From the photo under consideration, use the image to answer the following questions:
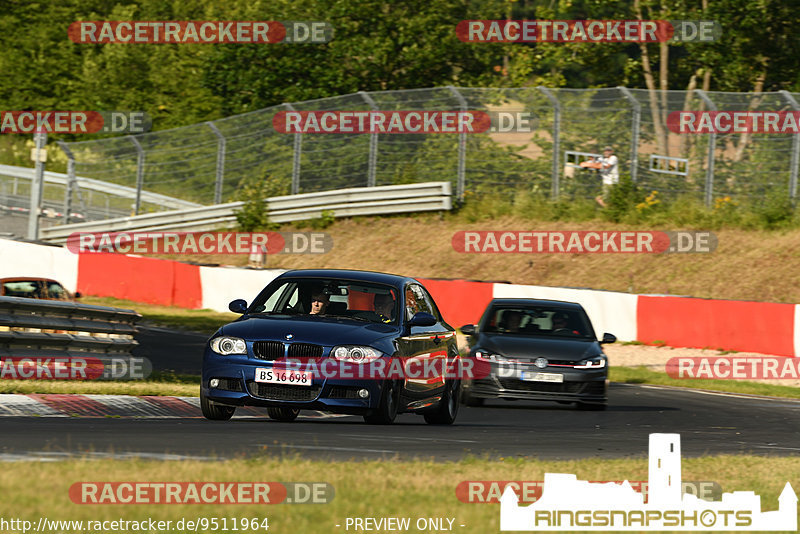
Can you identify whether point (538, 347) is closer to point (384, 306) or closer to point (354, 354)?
point (384, 306)

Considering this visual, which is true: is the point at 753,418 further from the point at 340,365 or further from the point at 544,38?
the point at 544,38

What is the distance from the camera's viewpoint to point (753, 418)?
49.3ft

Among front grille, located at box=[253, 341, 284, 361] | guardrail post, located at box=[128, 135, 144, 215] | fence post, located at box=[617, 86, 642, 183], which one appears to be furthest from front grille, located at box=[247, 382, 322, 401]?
guardrail post, located at box=[128, 135, 144, 215]

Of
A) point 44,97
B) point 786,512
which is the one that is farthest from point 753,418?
point 44,97

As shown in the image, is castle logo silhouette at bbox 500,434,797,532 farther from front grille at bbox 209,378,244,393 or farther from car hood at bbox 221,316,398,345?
front grille at bbox 209,378,244,393

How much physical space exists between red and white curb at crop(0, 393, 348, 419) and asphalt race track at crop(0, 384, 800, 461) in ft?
1.29

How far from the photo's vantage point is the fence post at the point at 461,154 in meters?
33.0

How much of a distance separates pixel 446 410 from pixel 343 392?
225 centimetres

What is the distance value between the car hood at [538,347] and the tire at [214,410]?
4.77 meters

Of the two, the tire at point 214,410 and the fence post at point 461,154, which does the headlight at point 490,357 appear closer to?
the tire at point 214,410

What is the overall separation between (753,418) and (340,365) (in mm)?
6463

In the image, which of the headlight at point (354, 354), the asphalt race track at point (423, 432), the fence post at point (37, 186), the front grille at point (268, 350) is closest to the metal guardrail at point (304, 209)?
the fence post at point (37, 186)

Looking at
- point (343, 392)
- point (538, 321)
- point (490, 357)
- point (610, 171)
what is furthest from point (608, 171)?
point (343, 392)

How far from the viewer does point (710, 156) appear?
3028 cm
